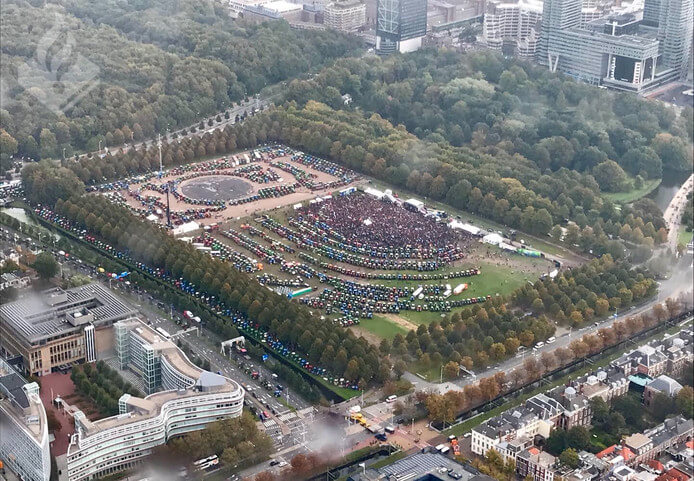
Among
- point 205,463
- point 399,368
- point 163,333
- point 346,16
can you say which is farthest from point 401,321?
point 346,16

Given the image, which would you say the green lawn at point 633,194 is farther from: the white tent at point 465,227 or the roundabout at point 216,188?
the roundabout at point 216,188

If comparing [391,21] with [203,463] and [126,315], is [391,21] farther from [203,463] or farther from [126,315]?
[203,463]

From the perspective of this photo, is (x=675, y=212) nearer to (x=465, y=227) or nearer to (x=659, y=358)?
(x=465, y=227)

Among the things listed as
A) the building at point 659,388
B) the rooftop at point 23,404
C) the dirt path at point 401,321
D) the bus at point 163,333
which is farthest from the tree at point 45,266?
the building at point 659,388

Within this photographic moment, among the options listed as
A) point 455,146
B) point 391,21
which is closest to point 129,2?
point 391,21

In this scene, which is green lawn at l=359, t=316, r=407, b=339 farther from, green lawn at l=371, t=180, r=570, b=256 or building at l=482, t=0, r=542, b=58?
building at l=482, t=0, r=542, b=58
